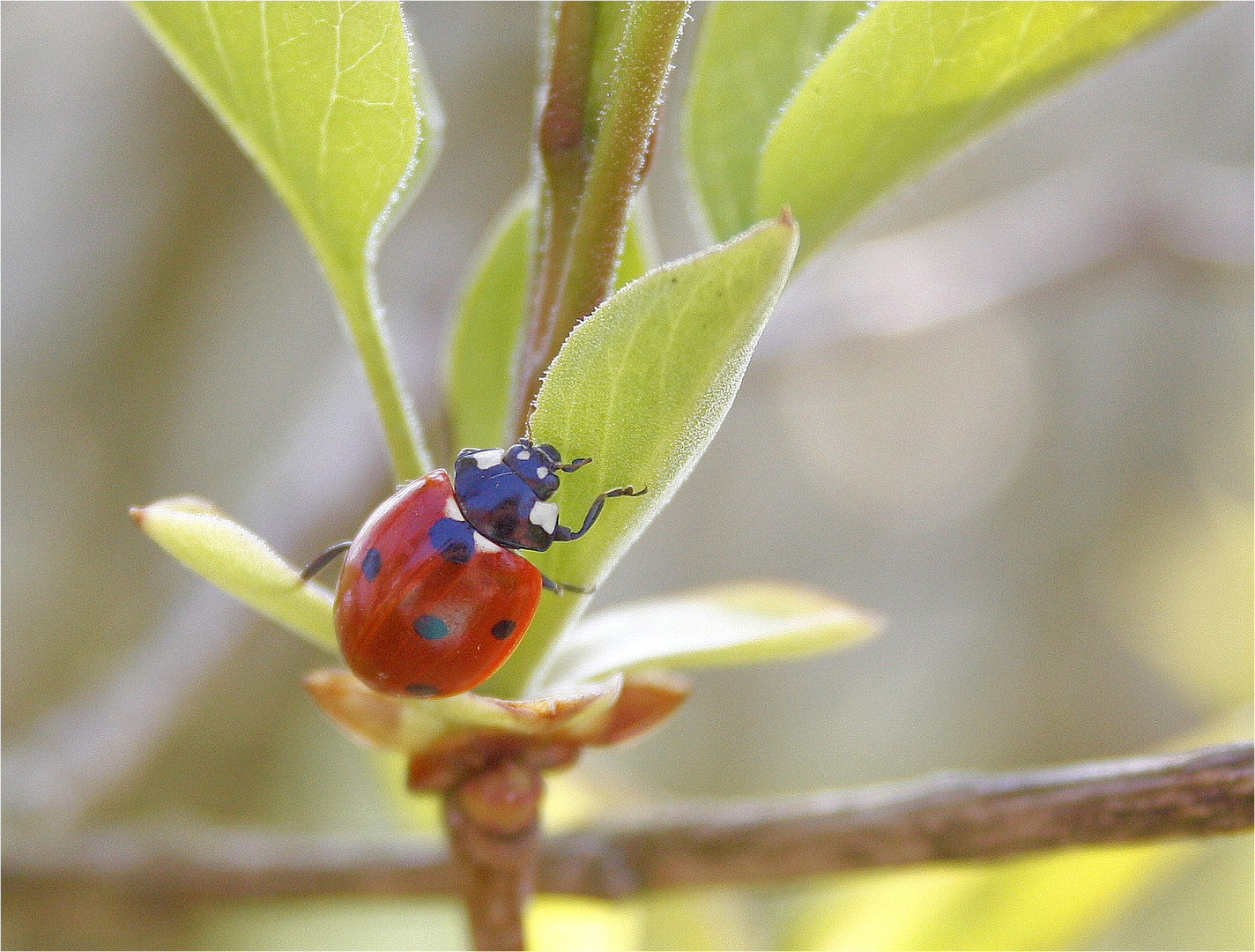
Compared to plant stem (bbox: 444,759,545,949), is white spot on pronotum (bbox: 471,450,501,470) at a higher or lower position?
higher

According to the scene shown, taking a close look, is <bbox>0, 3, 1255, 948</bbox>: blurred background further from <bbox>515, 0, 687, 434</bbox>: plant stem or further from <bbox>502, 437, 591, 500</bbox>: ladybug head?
<bbox>515, 0, 687, 434</bbox>: plant stem

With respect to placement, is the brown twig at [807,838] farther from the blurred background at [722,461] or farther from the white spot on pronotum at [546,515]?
the white spot on pronotum at [546,515]

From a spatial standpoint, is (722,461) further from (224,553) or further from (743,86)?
(224,553)

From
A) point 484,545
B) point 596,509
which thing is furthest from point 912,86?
point 484,545

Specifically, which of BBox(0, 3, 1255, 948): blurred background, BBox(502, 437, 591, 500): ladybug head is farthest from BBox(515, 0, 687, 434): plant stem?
BBox(0, 3, 1255, 948): blurred background

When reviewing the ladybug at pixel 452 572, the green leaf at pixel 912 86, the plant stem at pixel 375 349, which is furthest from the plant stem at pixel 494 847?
the green leaf at pixel 912 86
